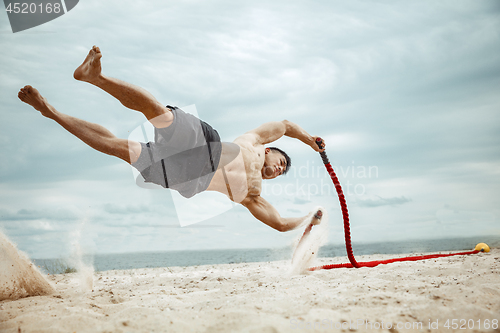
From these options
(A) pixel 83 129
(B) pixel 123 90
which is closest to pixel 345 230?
(B) pixel 123 90

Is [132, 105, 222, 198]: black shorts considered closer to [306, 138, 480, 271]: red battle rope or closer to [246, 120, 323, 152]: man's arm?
[246, 120, 323, 152]: man's arm

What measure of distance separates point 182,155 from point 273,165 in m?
1.39

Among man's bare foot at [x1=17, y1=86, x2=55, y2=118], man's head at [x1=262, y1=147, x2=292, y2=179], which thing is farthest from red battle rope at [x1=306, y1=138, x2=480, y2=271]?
man's bare foot at [x1=17, y1=86, x2=55, y2=118]

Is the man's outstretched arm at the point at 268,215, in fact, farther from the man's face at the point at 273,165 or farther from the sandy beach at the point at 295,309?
the sandy beach at the point at 295,309

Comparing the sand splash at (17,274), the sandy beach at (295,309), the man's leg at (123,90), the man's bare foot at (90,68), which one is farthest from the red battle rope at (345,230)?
the sand splash at (17,274)

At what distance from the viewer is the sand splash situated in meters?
3.09

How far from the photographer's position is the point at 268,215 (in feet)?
12.8

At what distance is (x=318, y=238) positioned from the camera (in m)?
3.90

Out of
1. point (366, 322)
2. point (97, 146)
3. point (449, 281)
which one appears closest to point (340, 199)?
point (449, 281)

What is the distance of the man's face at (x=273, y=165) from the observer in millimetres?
3965

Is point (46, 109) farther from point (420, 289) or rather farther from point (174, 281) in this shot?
point (420, 289)

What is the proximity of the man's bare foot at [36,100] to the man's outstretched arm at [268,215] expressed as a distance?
2.25 metres

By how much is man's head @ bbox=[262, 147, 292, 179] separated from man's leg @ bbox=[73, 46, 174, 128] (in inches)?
63.9

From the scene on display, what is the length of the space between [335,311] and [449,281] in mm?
1475
